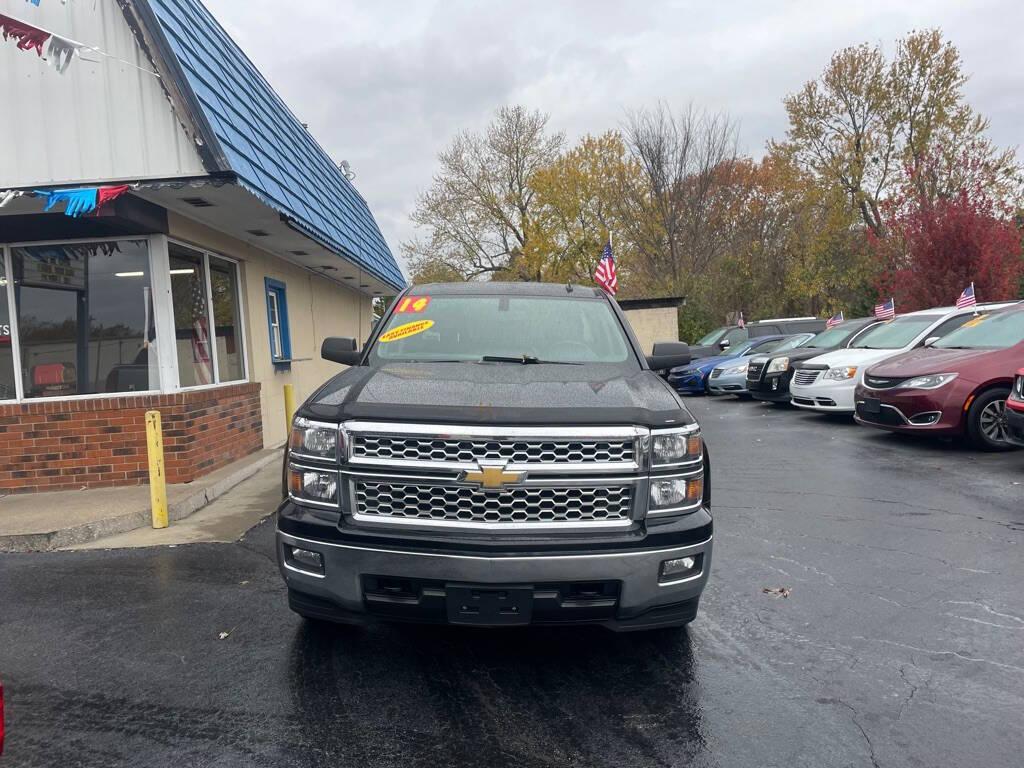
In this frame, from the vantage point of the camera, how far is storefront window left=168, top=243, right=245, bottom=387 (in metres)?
7.39

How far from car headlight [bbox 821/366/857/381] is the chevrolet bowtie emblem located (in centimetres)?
944

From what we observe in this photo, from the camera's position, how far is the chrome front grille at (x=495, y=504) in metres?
2.84

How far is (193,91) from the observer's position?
6277 millimetres

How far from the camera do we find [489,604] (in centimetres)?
276

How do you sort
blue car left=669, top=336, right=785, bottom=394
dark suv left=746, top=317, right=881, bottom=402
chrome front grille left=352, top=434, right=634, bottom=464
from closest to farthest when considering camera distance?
chrome front grille left=352, top=434, right=634, bottom=464, dark suv left=746, top=317, right=881, bottom=402, blue car left=669, top=336, right=785, bottom=394

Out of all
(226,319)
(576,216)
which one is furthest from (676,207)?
(226,319)

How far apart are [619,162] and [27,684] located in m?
34.4

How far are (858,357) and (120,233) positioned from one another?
9.90 metres

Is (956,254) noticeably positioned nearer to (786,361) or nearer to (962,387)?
(786,361)

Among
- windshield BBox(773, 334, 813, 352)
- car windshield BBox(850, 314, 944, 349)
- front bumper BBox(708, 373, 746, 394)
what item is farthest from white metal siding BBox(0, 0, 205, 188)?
front bumper BBox(708, 373, 746, 394)

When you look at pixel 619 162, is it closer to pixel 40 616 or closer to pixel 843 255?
pixel 843 255

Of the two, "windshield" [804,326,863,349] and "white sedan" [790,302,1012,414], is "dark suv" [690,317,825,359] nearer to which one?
"windshield" [804,326,863,349]

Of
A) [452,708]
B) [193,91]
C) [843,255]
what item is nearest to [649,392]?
[452,708]

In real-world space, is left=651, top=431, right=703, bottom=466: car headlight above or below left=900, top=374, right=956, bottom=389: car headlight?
above
